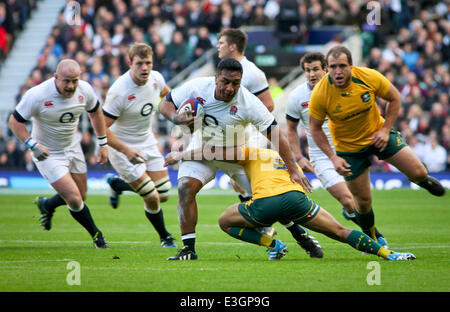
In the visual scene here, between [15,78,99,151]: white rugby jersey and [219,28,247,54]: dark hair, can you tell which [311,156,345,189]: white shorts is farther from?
[15,78,99,151]: white rugby jersey

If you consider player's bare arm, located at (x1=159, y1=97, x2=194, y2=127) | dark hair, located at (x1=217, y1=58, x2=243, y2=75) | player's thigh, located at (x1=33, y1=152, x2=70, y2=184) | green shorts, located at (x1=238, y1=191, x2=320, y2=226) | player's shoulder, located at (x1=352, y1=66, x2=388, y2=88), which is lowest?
player's thigh, located at (x1=33, y1=152, x2=70, y2=184)

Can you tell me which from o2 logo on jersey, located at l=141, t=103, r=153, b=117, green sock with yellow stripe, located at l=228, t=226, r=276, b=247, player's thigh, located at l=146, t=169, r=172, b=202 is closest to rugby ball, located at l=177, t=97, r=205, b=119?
green sock with yellow stripe, located at l=228, t=226, r=276, b=247

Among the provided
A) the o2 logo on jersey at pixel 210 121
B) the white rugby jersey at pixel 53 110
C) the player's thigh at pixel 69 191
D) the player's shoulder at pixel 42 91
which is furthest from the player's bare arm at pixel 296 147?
the player's shoulder at pixel 42 91

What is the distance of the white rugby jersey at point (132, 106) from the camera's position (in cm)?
1138

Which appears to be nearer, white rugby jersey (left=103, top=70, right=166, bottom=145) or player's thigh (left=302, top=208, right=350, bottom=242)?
player's thigh (left=302, top=208, right=350, bottom=242)

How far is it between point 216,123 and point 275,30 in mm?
17696

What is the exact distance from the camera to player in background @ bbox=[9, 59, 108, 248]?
10.6m

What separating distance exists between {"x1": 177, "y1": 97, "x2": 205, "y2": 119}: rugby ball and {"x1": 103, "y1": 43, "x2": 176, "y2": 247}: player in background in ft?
7.10

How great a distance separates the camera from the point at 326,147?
9375 mm

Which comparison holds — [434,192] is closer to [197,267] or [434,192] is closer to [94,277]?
[197,267]

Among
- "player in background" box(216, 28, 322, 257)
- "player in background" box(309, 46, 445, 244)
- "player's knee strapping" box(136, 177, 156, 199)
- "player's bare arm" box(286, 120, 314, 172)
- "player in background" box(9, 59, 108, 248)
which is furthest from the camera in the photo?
"player's knee strapping" box(136, 177, 156, 199)

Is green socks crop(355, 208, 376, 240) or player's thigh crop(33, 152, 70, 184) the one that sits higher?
player's thigh crop(33, 152, 70, 184)

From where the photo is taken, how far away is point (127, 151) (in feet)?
35.6

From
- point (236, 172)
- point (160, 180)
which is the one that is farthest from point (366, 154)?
point (160, 180)
